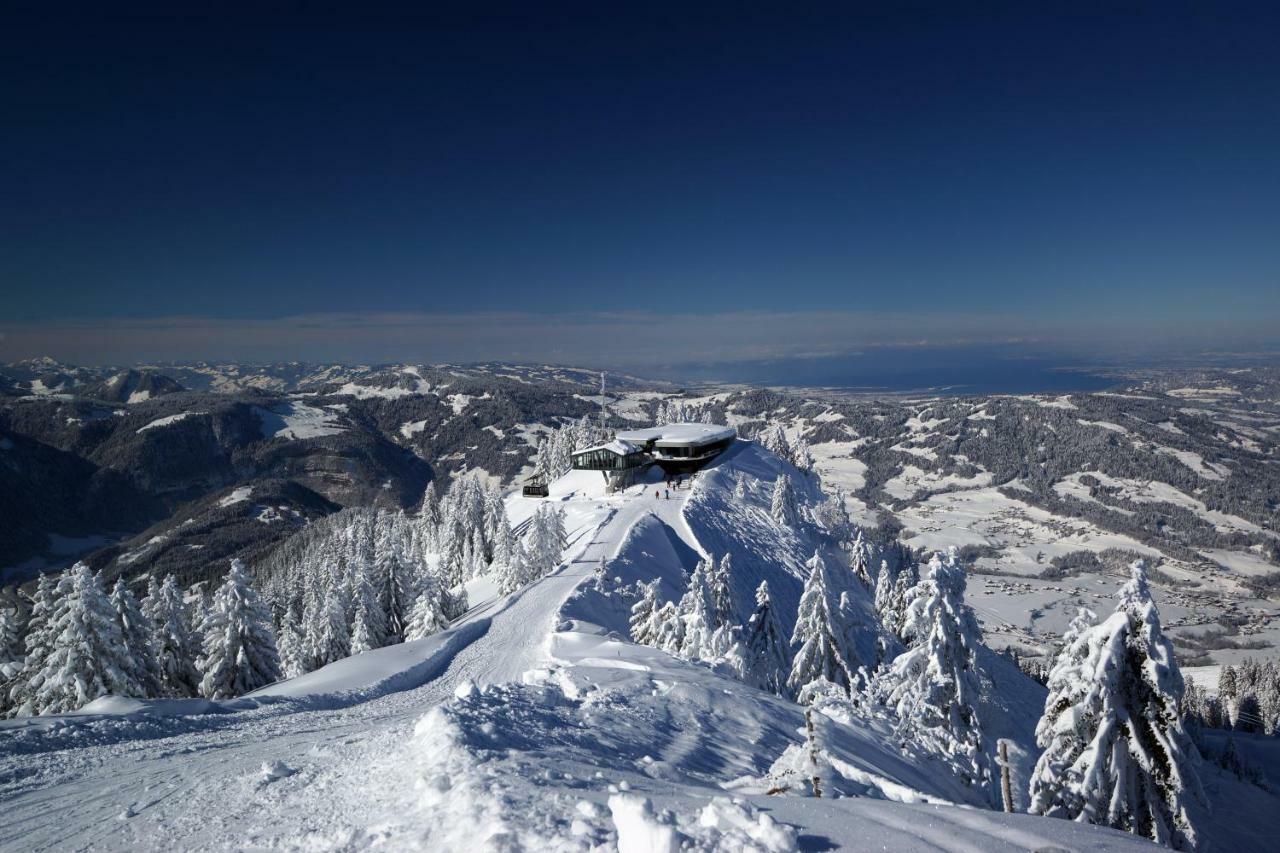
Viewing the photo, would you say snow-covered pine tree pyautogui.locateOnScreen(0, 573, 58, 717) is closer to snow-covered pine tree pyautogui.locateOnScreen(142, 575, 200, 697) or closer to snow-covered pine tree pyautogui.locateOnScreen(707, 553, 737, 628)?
snow-covered pine tree pyautogui.locateOnScreen(142, 575, 200, 697)

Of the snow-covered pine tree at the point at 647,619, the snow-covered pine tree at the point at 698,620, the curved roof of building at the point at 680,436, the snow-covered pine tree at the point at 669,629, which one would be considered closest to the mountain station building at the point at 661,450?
the curved roof of building at the point at 680,436

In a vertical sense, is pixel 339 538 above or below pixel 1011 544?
above

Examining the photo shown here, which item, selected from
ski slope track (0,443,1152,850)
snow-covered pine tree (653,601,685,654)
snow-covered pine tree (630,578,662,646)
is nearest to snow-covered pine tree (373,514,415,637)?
ski slope track (0,443,1152,850)

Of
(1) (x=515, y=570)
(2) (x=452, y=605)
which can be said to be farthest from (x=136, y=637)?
(1) (x=515, y=570)

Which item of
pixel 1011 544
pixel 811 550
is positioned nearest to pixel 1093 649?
pixel 811 550

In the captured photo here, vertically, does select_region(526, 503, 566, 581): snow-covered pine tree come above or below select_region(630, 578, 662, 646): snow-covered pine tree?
below

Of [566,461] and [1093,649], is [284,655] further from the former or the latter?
[566,461]
